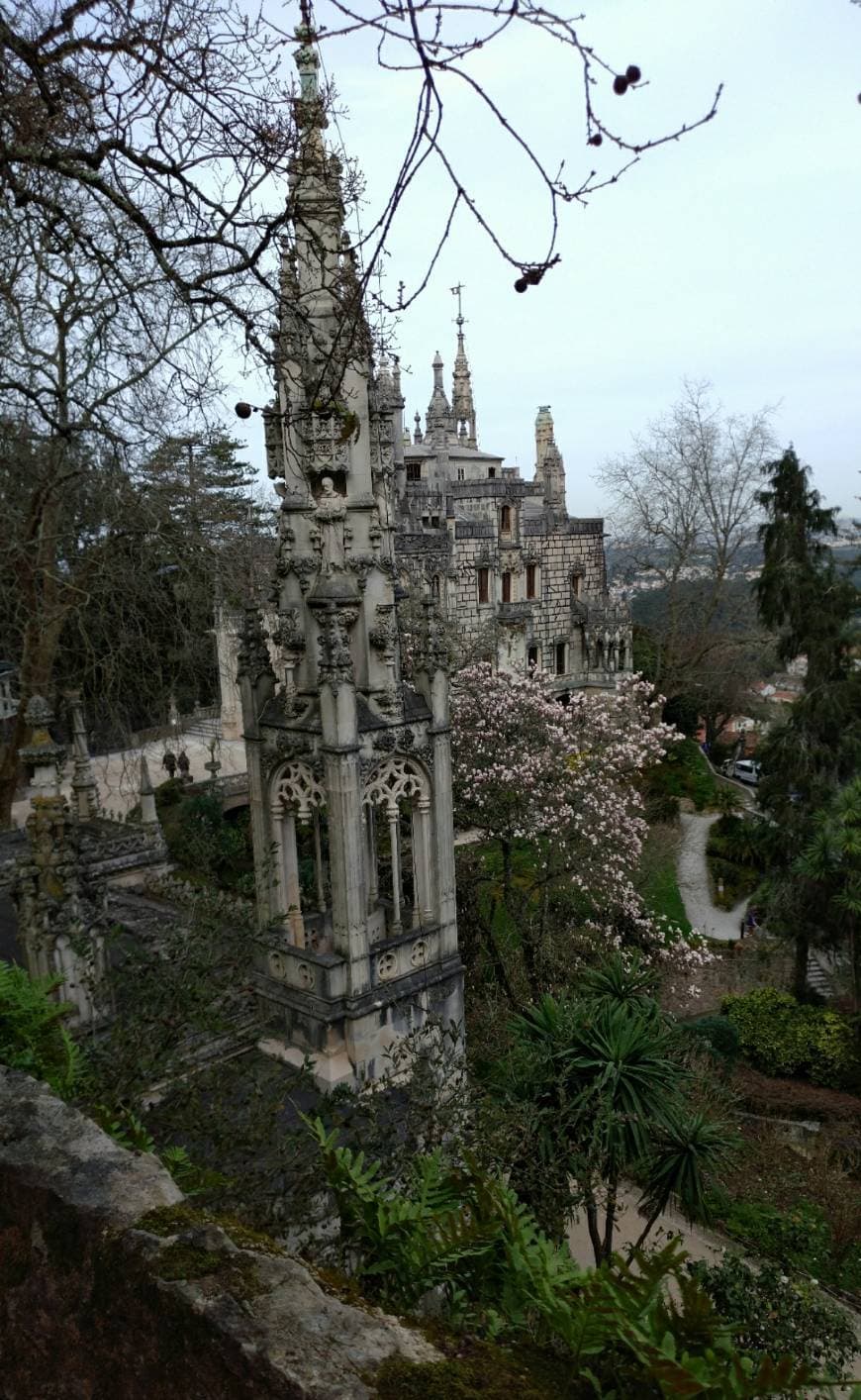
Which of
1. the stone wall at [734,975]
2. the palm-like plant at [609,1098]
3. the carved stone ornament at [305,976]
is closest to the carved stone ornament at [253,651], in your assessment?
the carved stone ornament at [305,976]

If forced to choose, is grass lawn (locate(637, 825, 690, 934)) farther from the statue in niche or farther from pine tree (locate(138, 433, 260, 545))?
the statue in niche

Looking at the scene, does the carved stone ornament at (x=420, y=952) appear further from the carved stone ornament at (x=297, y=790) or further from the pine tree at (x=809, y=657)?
the pine tree at (x=809, y=657)

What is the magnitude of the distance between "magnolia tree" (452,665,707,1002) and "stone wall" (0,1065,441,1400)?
1038cm

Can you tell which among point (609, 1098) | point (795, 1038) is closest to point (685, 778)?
point (795, 1038)

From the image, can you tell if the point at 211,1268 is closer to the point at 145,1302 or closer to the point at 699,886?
the point at 145,1302

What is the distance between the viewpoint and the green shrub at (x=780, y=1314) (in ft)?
25.1

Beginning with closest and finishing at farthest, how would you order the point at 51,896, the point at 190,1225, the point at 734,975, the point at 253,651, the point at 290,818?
1. the point at 190,1225
2. the point at 51,896
3. the point at 253,651
4. the point at 290,818
5. the point at 734,975

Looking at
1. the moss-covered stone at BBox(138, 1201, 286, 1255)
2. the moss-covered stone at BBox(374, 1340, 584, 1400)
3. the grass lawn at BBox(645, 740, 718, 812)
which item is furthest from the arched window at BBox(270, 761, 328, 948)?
the grass lawn at BBox(645, 740, 718, 812)

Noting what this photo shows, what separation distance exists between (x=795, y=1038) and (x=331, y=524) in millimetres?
11731

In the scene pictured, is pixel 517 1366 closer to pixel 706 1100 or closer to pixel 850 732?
pixel 706 1100

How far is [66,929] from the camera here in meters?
7.19

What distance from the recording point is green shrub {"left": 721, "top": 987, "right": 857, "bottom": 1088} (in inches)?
571

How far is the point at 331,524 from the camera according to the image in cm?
782

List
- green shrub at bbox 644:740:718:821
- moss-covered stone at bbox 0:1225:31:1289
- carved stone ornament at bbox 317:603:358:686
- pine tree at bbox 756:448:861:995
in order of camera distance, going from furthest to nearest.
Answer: green shrub at bbox 644:740:718:821 < pine tree at bbox 756:448:861:995 < carved stone ornament at bbox 317:603:358:686 < moss-covered stone at bbox 0:1225:31:1289
